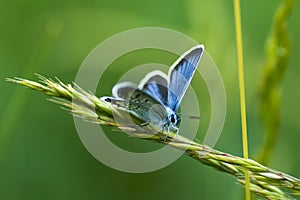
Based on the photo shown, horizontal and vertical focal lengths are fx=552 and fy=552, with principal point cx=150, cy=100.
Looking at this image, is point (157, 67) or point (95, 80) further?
point (157, 67)

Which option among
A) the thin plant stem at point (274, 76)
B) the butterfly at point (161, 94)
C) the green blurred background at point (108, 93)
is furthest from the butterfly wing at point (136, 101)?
the green blurred background at point (108, 93)

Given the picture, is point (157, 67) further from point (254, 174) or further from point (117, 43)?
point (254, 174)

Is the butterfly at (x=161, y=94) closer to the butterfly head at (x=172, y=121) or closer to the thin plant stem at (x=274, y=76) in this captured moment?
the butterfly head at (x=172, y=121)

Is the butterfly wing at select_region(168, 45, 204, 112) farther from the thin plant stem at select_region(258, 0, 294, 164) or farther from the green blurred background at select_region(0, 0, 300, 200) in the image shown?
the green blurred background at select_region(0, 0, 300, 200)

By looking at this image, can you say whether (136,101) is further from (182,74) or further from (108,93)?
(108,93)

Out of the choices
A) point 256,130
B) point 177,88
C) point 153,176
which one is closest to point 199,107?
point 256,130
